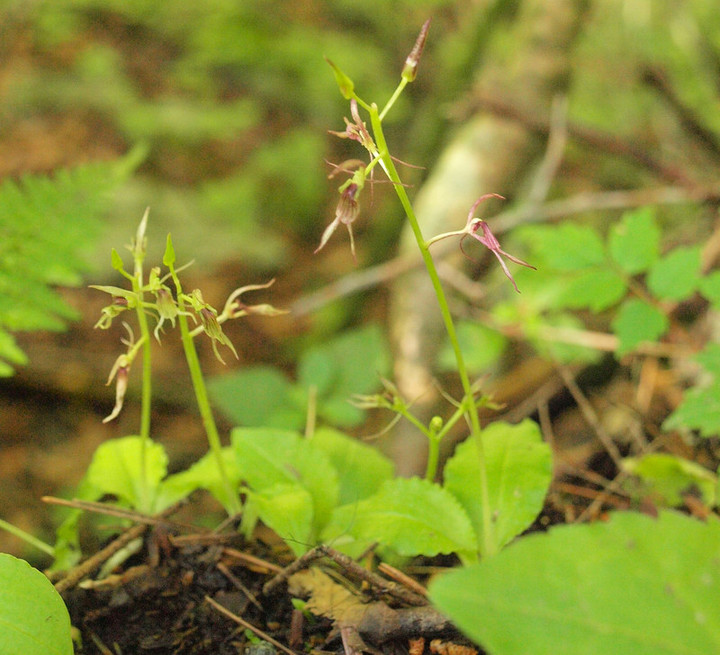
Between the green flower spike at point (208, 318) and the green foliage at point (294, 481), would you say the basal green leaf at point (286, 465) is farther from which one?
the green flower spike at point (208, 318)

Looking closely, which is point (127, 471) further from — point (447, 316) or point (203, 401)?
point (447, 316)

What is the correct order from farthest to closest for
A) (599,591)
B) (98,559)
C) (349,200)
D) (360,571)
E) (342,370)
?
(342,370) → (98,559) → (360,571) → (349,200) → (599,591)

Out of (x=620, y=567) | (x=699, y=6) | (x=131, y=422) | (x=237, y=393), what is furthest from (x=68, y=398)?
(x=699, y=6)

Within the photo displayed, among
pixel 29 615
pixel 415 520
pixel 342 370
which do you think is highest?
pixel 415 520

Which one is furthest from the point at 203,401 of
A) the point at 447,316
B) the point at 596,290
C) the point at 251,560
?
the point at 596,290

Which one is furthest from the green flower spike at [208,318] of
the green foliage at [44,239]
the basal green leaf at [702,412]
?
the basal green leaf at [702,412]

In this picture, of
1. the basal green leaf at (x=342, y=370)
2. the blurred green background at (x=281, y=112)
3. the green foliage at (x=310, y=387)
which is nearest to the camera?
the green foliage at (x=310, y=387)

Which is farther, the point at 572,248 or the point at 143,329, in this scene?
the point at 572,248

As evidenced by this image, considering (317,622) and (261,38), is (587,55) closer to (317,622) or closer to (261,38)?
(261,38)
